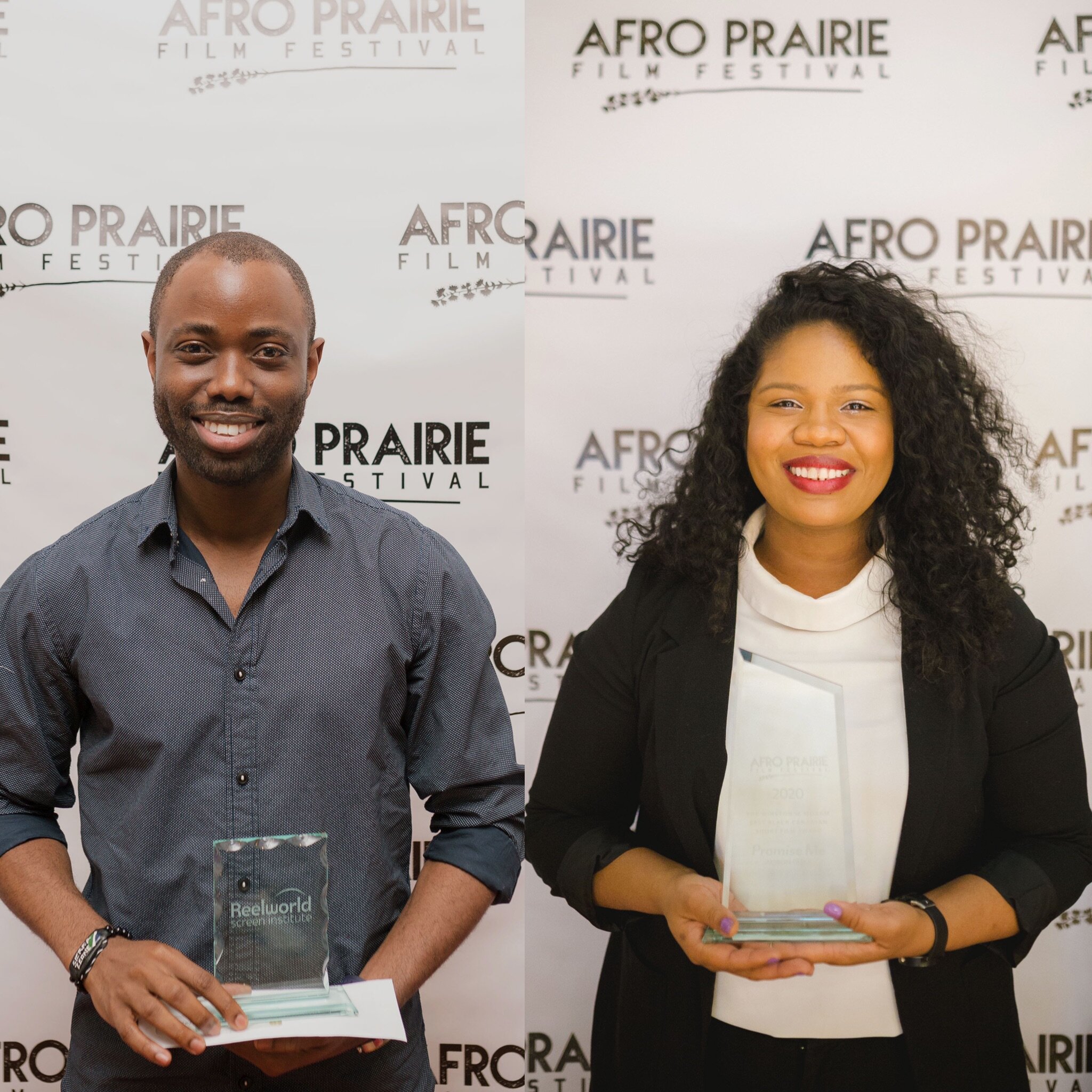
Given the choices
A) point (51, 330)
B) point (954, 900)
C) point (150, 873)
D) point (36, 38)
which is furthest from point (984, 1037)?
point (36, 38)

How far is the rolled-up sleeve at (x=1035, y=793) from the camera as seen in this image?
6.06 feet

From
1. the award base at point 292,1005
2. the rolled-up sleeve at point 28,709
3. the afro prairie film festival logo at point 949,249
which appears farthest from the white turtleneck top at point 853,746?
the rolled-up sleeve at point 28,709

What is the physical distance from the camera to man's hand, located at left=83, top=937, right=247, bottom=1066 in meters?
1.57

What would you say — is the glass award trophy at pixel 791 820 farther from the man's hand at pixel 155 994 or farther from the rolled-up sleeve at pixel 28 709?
the rolled-up sleeve at pixel 28 709

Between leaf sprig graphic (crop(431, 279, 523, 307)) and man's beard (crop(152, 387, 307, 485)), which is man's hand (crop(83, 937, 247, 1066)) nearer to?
man's beard (crop(152, 387, 307, 485))

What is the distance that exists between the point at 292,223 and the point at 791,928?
1533mm

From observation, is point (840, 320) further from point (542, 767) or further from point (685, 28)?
point (542, 767)

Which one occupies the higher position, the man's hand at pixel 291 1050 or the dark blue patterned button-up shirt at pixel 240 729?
the dark blue patterned button-up shirt at pixel 240 729

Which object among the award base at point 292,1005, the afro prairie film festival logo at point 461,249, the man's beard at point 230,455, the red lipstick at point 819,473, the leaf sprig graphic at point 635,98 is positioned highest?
the leaf sprig graphic at point 635,98

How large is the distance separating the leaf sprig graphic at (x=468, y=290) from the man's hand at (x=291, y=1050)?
1.28 metres

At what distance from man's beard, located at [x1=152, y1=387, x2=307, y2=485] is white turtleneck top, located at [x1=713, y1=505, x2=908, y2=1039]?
82 centimetres

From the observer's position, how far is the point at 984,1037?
73.7 inches

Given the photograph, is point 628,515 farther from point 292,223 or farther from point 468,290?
point 292,223

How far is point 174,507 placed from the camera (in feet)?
5.94
